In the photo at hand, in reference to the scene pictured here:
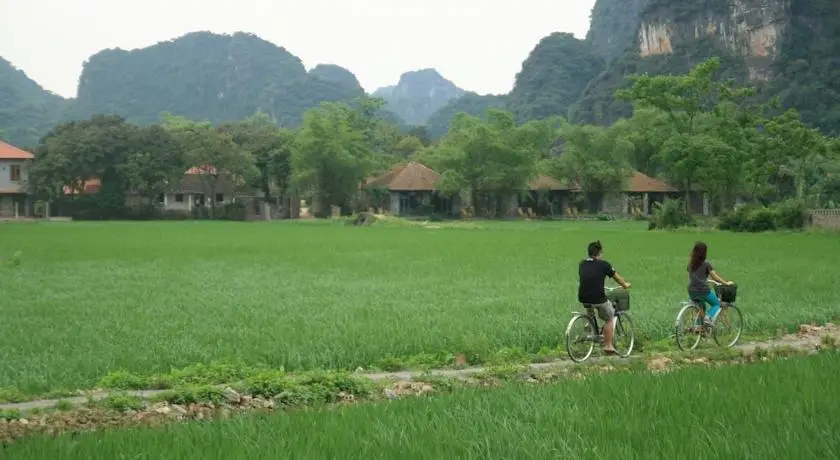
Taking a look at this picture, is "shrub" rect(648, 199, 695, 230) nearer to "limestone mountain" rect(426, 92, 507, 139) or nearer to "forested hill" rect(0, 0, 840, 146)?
"forested hill" rect(0, 0, 840, 146)

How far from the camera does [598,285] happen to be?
9281 mm

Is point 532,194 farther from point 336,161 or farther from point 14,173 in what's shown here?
point 14,173

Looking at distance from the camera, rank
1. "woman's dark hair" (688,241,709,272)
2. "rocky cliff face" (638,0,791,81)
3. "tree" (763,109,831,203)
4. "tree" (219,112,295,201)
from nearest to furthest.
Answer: "woman's dark hair" (688,241,709,272) < "tree" (763,109,831,203) < "tree" (219,112,295,201) < "rocky cliff face" (638,0,791,81)

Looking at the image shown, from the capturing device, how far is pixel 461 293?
649 inches

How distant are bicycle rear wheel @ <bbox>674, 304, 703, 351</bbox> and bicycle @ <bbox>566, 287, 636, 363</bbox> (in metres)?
0.72

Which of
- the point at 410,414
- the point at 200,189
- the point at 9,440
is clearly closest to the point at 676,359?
the point at 410,414

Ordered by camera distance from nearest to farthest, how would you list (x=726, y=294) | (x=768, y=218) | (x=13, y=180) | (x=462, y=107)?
(x=726, y=294) < (x=768, y=218) < (x=13, y=180) < (x=462, y=107)

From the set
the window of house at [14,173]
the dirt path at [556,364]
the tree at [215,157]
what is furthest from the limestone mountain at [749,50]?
the dirt path at [556,364]

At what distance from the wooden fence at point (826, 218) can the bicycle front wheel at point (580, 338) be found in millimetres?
34294

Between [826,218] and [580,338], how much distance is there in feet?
117

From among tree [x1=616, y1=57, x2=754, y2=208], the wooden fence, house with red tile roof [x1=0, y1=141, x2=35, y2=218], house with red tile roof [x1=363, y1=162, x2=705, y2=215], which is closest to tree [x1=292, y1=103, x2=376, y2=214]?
house with red tile roof [x1=363, y1=162, x2=705, y2=215]

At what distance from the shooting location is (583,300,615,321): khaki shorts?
369 inches

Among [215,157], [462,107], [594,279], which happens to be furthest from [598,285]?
[462,107]

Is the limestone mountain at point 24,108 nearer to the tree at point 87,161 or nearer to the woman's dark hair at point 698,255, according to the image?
the tree at point 87,161
